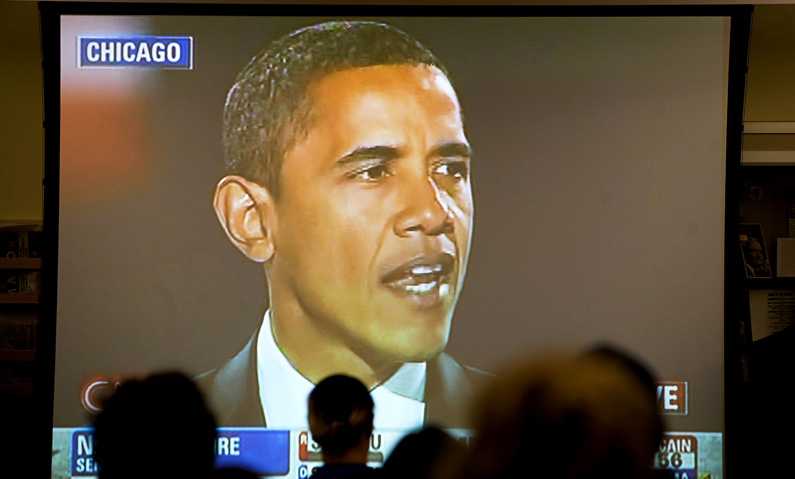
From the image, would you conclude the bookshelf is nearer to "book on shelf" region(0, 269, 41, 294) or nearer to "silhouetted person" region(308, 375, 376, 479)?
"book on shelf" region(0, 269, 41, 294)

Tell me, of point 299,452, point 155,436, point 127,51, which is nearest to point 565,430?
point 155,436

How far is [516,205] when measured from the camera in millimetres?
3803

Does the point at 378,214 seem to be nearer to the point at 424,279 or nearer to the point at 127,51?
the point at 424,279

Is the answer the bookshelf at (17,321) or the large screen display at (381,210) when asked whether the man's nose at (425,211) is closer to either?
the large screen display at (381,210)

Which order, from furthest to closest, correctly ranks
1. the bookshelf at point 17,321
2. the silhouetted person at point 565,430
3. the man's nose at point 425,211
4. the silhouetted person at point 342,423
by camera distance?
the bookshelf at point 17,321
the man's nose at point 425,211
the silhouetted person at point 342,423
the silhouetted person at point 565,430

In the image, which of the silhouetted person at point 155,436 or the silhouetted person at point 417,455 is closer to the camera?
the silhouetted person at point 155,436

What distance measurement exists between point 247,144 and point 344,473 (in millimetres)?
1951

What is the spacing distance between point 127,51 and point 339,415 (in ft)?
7.04

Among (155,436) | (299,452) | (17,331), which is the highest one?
(17,331)

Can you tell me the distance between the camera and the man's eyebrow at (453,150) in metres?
3.78

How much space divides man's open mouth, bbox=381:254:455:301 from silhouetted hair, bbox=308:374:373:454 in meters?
1.42

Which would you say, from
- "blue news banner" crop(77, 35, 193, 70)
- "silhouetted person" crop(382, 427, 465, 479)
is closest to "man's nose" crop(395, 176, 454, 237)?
"blue news banner" crop(77, 35, 193, 70)

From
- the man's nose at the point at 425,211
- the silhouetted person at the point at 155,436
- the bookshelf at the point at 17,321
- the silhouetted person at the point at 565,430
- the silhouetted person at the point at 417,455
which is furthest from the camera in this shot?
the bookshelf at the point at 17,321

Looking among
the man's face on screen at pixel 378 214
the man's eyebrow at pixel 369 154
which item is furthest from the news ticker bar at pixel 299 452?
the man's eyebrow at pixel 369 154
